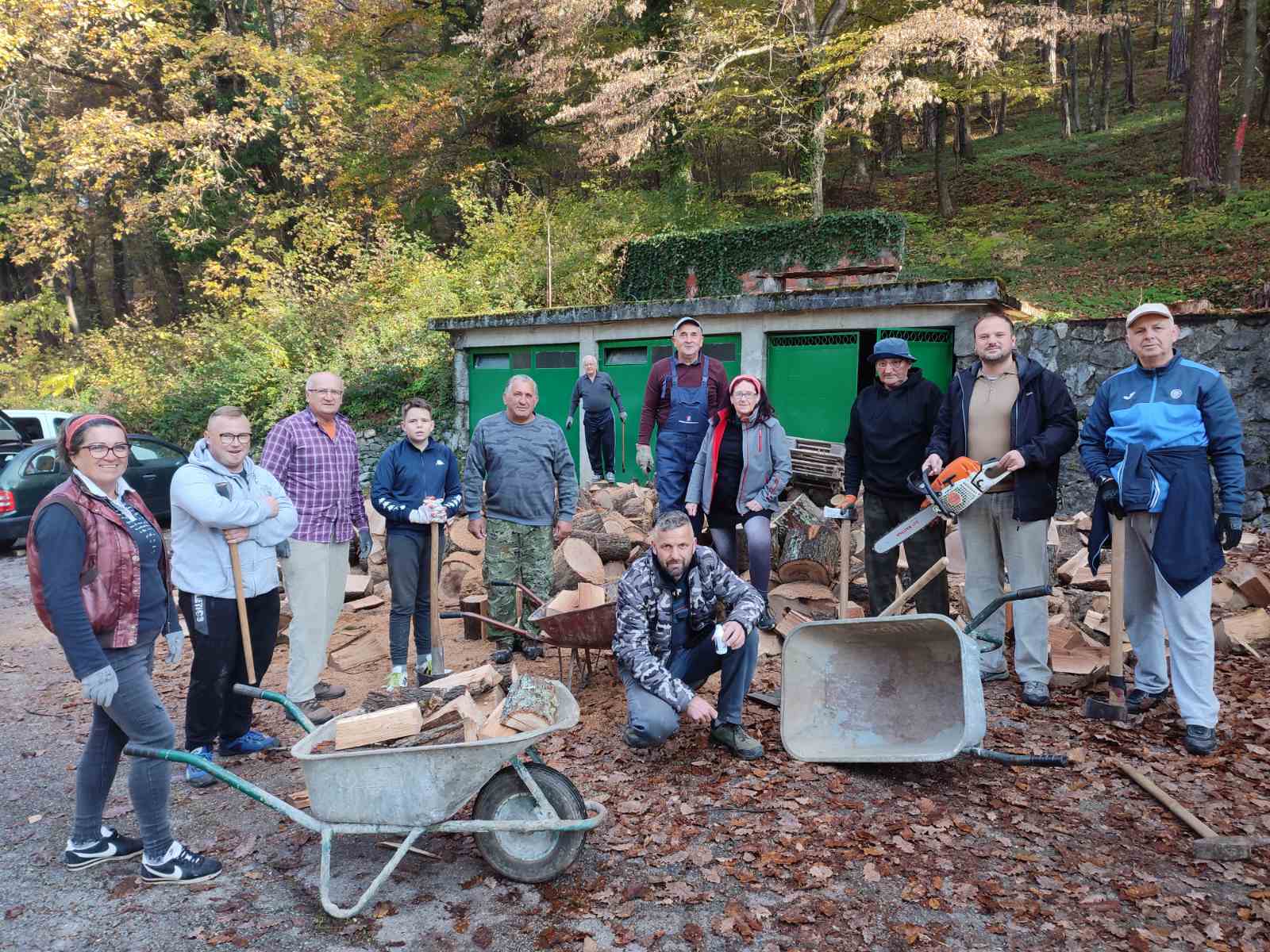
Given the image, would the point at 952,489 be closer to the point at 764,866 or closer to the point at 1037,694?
the point at 1037,694

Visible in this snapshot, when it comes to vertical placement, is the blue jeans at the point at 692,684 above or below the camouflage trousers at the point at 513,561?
below

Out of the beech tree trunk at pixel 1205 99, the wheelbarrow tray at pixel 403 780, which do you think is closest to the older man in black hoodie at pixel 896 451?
the wheelbarrow tray at pixel 403 780

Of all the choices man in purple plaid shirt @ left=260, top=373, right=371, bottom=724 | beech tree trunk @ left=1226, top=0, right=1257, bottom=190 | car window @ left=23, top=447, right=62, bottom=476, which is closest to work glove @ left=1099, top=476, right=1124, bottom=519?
man in purple plaid shirt @ left=260, top=373, right=371, bottom=724

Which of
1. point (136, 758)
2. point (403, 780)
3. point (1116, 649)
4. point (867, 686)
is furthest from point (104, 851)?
point (1116, 649)

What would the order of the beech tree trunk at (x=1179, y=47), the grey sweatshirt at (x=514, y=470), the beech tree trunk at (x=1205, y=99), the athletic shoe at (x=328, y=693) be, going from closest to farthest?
the athletic shoe at (x=328, y=693) → the grey sweatshirt at (x=514, y=470) → the beech tree trunk at (x=1205, y=99) → the beech tree trunk at (x=1179, y=47)

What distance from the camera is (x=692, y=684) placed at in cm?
396

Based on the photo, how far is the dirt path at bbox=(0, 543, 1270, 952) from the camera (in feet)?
8.73

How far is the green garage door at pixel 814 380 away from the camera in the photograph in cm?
973

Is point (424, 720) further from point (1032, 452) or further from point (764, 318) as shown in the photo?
point (764, 318)

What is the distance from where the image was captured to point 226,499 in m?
3.69

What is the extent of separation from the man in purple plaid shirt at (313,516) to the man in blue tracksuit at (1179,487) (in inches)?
161

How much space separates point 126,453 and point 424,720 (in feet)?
4.96

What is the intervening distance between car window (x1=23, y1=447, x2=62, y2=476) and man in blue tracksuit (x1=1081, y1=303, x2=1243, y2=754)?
11.3 meters

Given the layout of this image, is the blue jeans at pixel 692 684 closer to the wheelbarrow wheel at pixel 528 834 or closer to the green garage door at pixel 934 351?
the wheelbarrow wheel at pixel 528 834
